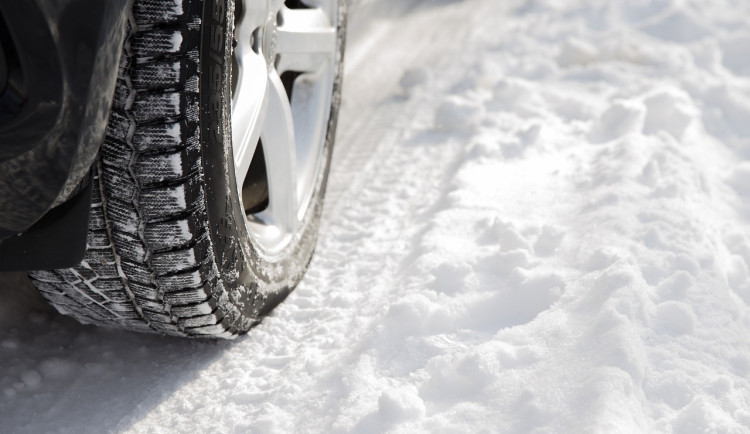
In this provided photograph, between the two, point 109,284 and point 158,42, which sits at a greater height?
point 158,42

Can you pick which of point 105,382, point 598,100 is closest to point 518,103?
point 598,100

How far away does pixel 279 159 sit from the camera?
177cm

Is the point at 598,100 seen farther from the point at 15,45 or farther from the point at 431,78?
the point at 15,45

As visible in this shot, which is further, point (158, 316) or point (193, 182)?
point (158, 316)

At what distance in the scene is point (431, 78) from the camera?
124 inches

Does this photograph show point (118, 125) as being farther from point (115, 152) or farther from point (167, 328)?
point (167, 328)

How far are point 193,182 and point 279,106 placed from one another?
0.53 metres

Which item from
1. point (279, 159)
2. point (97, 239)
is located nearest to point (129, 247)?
point (97, 239)

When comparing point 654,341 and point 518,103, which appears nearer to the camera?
point 654,341

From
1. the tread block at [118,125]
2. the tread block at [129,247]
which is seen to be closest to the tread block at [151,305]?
the tread block at [129,247]

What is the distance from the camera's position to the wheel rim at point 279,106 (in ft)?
5.00

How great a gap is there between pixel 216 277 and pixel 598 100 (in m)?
1.87

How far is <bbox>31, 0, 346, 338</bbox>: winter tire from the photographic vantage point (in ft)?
3.79

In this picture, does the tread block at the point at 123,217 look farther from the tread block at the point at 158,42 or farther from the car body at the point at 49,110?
the tread block at the point at 158,42
